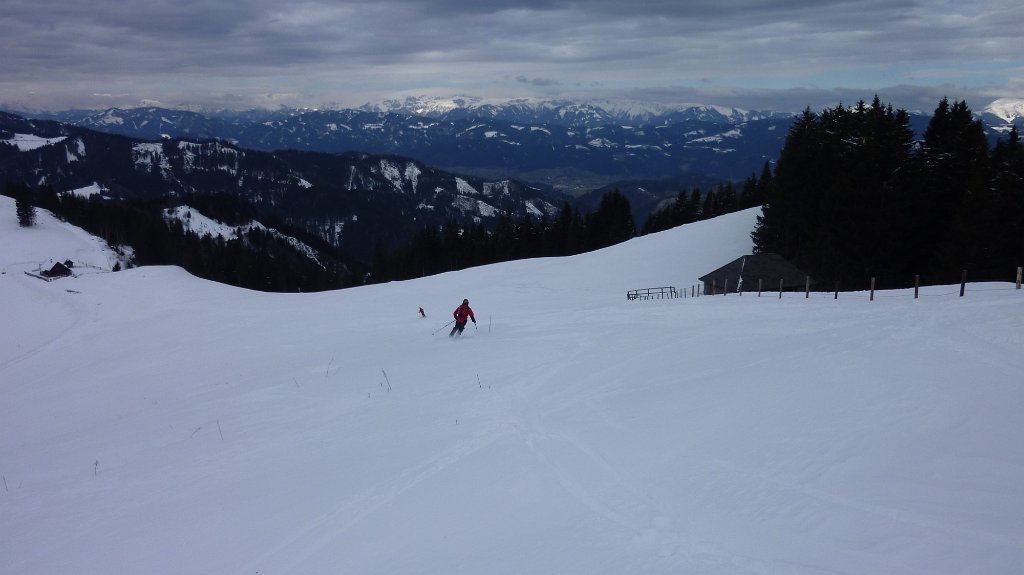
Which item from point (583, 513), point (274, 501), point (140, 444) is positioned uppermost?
point (583, 513)

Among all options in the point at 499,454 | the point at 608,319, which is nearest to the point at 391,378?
the point at 499,454

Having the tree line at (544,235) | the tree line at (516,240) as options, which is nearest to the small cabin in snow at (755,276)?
the tree line at (516,240)

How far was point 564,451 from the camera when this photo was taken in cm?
1045

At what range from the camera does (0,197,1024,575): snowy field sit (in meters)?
7.34

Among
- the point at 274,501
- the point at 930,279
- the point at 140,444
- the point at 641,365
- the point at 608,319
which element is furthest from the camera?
the point at 930,279

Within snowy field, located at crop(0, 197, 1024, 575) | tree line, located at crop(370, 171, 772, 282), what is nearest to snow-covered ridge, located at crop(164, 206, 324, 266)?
tree line, located at crop(370, 171, 772, 282)

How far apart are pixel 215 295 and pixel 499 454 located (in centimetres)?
3866

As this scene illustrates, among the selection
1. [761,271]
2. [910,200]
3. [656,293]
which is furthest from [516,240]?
[910,200]

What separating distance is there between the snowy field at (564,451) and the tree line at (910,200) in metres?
12.9

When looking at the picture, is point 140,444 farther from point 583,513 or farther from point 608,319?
point 608,319

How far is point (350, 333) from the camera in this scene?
88.4 feet

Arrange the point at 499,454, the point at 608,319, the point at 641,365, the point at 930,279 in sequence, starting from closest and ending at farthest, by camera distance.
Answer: the point at 499,454
the point at 641,365
the point at 608,319
the point at 930,279

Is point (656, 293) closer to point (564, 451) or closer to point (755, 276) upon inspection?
point (755, 276)

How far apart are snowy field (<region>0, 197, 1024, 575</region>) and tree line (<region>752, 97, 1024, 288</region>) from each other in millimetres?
12919
